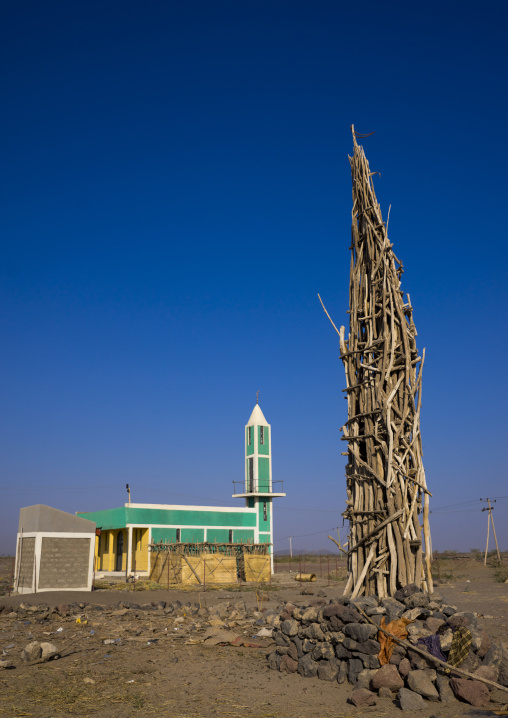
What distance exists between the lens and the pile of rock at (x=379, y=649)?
618cm

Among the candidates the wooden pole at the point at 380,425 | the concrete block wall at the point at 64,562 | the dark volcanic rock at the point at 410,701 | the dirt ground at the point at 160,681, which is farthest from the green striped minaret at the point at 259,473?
the dark volcanic rock at the point at 410,701

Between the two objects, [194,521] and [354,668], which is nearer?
[354,668]

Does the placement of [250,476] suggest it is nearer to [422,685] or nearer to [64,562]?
[64,562]

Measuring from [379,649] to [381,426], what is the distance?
9.45ft

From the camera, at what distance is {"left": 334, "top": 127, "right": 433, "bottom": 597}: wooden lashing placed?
316 inches

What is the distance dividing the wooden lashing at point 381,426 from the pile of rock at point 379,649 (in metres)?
0.53

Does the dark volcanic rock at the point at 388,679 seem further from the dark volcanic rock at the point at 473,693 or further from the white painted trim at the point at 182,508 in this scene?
the white painted trim at the point at 182,508

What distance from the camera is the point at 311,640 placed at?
7.84m

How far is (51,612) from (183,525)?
823 inches

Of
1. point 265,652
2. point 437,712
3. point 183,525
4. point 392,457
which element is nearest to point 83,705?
point 265,652

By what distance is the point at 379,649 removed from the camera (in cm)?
695

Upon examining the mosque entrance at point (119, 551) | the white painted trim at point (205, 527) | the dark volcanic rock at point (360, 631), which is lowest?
the mosque entrance at point (119, 551)

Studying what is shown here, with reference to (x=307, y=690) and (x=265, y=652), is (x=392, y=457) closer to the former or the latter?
(x=307, y=690)

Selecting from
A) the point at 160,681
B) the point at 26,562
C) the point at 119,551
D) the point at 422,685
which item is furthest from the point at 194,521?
the point at 422,685
